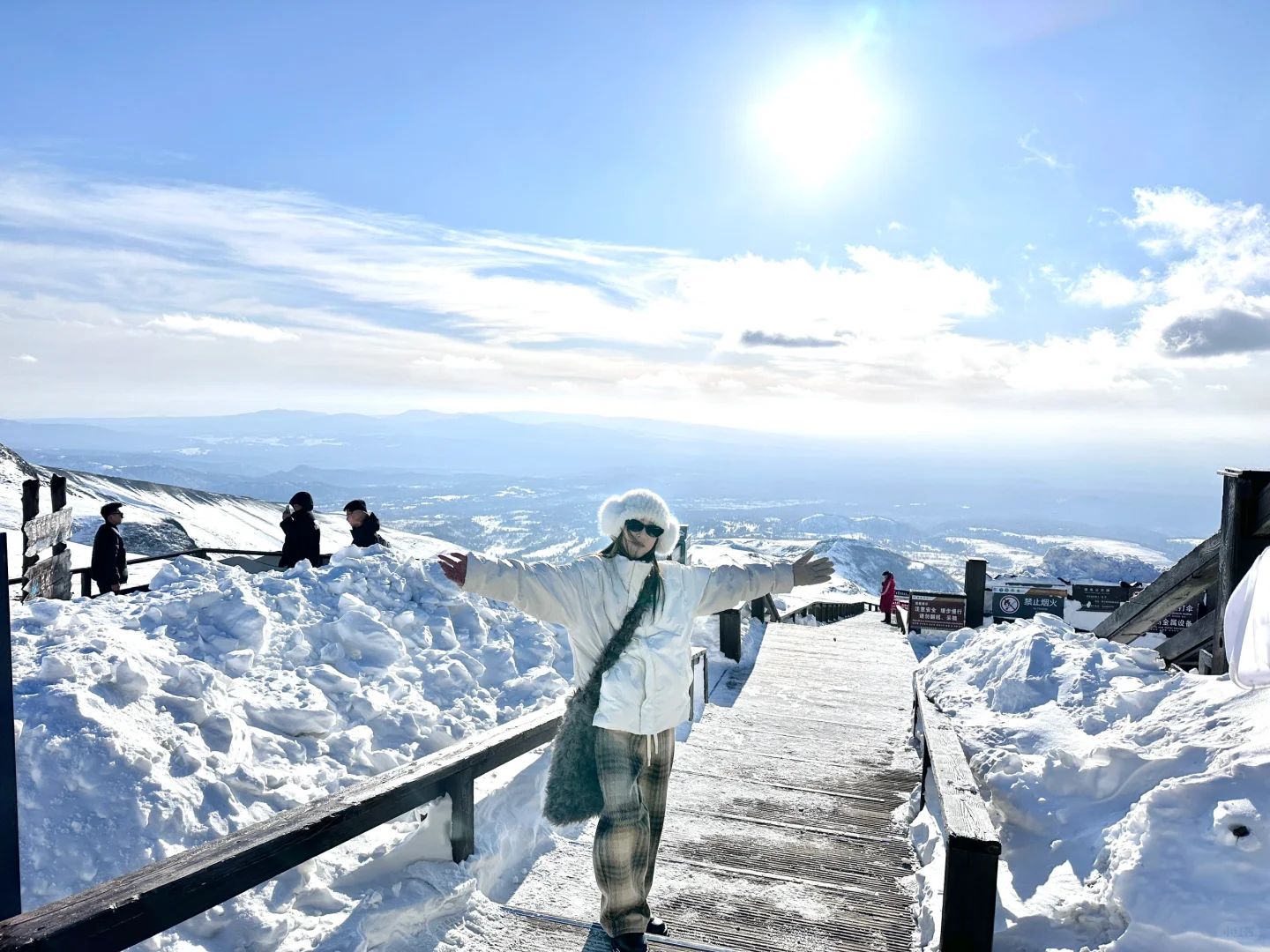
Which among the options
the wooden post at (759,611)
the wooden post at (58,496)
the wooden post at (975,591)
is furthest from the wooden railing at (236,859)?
the wooden post at (759,611)

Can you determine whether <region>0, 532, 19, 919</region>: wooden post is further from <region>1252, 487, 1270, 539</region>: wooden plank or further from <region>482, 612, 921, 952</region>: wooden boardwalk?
<region>1252, 487, 1270, 539</region>: wooden plank

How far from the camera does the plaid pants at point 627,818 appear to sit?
331 cm

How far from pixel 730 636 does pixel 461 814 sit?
6.04 metres

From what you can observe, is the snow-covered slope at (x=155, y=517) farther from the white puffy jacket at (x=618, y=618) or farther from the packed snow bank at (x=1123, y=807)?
the packed snow bank at (x=1123, y=807)

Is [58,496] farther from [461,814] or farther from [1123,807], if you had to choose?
[1123,807]

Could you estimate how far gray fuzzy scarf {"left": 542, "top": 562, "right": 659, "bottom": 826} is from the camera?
334 centimetres

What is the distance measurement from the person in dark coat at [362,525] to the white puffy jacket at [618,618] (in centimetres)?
704

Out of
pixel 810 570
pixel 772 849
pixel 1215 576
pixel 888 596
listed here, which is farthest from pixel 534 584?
pixel 888 596

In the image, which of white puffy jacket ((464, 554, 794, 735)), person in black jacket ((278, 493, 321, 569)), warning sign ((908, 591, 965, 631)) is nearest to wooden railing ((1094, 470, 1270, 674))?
white puffy jacket ((464, 554, 794, 735))

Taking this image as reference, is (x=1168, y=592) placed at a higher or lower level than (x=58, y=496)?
lower

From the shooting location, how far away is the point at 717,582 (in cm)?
358

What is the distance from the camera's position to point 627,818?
331 centimetres

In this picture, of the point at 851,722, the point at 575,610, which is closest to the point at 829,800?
the point at 851,722

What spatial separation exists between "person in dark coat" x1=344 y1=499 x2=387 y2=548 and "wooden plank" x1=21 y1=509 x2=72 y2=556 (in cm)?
304
